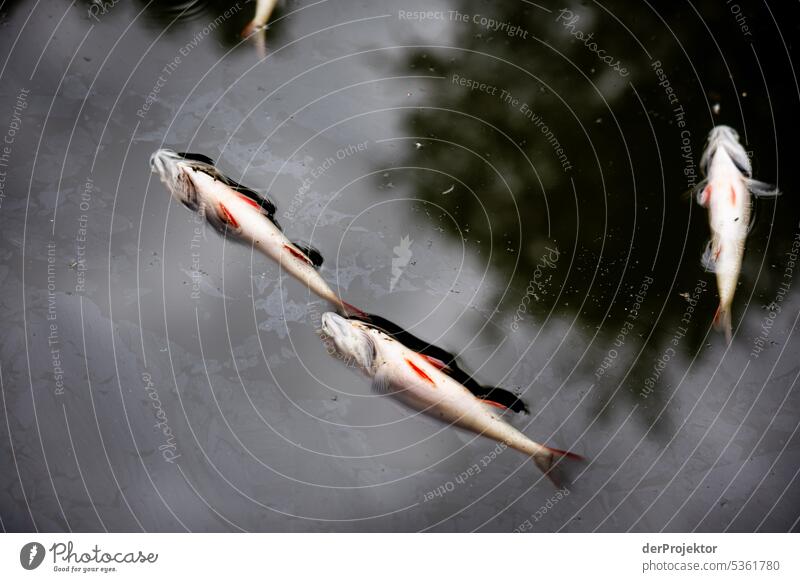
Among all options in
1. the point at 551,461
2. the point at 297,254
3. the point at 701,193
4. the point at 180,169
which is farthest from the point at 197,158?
the point at 701,193

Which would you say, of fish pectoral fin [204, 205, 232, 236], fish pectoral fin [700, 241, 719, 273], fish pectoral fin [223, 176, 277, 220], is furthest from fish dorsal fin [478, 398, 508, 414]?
fish pectoral fin [204, 205, 232, 236]

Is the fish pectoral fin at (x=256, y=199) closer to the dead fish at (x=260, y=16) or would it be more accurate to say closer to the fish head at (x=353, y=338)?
the fish head at (x=353, y=338)

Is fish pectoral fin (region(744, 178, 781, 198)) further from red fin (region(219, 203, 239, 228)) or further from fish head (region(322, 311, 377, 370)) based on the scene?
red fin (region(219, 203, 239, 228))

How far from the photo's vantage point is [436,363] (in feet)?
7.50

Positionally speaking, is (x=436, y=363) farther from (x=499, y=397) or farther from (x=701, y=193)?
(x=701, y=193)

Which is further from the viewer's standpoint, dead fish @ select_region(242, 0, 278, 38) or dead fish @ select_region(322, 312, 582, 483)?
dead fish @ select_region(242, 0, 278, 38)

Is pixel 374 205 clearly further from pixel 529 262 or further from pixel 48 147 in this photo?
pixel 48 147

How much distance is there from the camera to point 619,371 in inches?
91.2

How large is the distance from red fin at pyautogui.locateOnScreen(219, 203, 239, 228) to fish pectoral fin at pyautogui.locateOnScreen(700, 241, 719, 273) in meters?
1.77

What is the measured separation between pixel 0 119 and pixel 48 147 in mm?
216

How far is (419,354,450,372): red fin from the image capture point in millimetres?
2277

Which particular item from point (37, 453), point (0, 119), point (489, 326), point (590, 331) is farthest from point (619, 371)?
point (0, 119)

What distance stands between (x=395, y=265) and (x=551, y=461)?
0.94 metres
